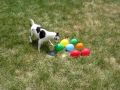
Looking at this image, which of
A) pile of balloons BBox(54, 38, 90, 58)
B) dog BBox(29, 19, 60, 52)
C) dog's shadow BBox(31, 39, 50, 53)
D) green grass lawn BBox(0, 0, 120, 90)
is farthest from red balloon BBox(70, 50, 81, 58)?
dog's shadow BBox(31, 39, 50, 53)

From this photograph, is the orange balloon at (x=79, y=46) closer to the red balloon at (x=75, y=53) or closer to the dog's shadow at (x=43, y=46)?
the red balloon at (x=75, y=53)

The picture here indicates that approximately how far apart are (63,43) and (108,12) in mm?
2857

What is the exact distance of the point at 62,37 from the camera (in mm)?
7922

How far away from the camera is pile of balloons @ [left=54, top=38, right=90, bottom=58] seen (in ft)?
23.1

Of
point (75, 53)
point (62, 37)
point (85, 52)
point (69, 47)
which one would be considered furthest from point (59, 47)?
point (62, 37)

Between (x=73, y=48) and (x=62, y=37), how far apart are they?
0.78 meters

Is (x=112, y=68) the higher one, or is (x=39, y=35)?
(x=39, y=35)

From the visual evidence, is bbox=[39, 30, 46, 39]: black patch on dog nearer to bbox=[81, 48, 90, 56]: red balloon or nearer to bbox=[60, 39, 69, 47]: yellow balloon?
bbox=[60, 39, 69, 47]: yellow balloon

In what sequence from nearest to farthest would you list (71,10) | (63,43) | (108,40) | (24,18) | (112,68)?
(112,68) < (63,43) < (108,40) < (24,18) < (71,10)

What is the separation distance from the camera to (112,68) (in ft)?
22.4

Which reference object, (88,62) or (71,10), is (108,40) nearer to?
(88,62)

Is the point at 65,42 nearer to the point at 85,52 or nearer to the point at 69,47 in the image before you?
the point at 69,47

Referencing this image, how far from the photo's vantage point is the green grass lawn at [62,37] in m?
6.35

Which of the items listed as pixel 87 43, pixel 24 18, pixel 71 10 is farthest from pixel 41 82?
pixel 71 10
